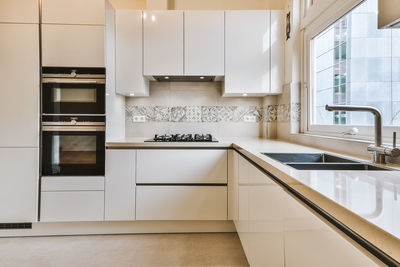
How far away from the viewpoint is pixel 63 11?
2180 mm

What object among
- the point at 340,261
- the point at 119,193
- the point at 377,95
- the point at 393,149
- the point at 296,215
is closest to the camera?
the point at 340,261

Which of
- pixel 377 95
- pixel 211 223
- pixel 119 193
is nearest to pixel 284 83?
pixel 377 95

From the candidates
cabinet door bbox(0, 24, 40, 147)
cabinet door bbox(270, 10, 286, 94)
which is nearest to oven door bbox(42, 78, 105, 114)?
cabinet door bbox(0, 24, 40, 147)

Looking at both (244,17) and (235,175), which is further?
(244,17)

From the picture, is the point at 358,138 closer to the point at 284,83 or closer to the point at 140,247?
the point at 284,83

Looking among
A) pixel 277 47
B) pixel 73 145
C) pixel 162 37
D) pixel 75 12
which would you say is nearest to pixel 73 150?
pixel 73 145

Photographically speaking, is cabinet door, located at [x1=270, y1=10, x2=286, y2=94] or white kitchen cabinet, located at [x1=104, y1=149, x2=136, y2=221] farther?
cabinet door, located at [x1=270, y1=10, x2=286, y2=94]

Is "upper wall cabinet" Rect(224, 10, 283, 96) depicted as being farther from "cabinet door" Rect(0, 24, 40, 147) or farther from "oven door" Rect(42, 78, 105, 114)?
"cabinet door" Rect(0, 24, 40, 147)

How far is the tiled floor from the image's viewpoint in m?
1.85

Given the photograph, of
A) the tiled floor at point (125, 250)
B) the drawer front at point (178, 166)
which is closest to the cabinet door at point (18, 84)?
the tiled floor at point (125, 250)

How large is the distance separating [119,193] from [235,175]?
103 cm

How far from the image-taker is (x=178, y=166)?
223cm

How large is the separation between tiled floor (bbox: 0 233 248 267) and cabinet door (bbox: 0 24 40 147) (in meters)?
0.88

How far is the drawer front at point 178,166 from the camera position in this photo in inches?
87.6
